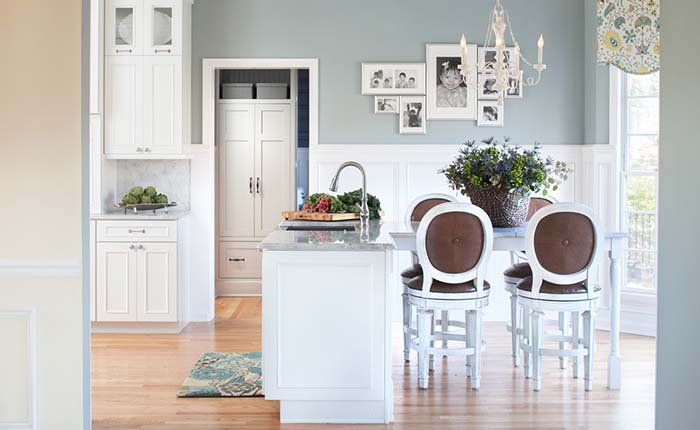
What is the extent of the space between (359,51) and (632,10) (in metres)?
2.17

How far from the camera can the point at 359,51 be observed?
6297mm

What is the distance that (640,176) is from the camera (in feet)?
19.5

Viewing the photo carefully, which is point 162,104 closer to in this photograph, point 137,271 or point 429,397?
point 137,271

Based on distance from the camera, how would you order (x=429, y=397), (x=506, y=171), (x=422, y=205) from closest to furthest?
(x=429, y=397) < (x=506, y=171) < (x=422, y=205)

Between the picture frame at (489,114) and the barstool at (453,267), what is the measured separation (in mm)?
2284

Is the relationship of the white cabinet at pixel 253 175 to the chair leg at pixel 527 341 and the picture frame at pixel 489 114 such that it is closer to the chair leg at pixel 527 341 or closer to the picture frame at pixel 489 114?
the picture frame at pixel 489 114

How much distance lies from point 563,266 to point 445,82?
253 centimetres

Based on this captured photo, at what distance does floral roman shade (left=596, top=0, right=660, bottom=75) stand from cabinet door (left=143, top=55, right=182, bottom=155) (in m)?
3.38

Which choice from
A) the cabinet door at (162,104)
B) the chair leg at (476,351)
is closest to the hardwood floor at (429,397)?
the chair leg at (476,351)

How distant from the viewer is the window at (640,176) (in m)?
5.84

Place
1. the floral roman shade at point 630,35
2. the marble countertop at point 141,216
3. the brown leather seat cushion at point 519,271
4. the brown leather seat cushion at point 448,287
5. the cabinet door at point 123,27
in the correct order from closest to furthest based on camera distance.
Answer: the brown leather seat cushion at point 448,287, the brown leather seat cushion at point 519,271, the floral roman shade at point 630,35, the marble countertop at point 141,216, the cabinet door at point 123,27

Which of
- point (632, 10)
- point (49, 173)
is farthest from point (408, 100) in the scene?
point (49, 173)

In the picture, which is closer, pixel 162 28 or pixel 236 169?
pixel 162 28

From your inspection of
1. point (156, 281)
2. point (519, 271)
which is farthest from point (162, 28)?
point (519, 271)
